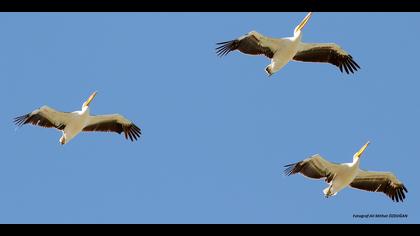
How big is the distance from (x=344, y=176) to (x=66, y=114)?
650 cm

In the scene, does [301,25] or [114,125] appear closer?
[301,25]

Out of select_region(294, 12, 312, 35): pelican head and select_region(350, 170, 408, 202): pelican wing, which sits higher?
select_region(294, 12, 312, 35): pelican head

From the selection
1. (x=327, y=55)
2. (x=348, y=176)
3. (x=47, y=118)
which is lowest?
(x=348, y=176)

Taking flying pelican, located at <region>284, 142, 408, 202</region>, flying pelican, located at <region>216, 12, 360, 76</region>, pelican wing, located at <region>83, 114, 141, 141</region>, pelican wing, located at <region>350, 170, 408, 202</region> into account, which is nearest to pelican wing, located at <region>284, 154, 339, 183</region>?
flying pelican, located at <region>284, 142, 408, 202</region>

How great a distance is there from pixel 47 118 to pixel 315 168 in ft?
20.6

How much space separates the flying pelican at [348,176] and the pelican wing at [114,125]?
4877 millimetres

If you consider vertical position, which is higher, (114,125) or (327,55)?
(327,55)

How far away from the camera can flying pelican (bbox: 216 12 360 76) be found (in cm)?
1953

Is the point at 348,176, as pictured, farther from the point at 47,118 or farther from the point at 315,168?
the point at 47,118

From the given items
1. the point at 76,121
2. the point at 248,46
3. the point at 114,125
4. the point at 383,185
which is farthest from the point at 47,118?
the point at 383,185

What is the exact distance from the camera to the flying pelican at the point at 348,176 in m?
18.7

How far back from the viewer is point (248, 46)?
19.7 metres

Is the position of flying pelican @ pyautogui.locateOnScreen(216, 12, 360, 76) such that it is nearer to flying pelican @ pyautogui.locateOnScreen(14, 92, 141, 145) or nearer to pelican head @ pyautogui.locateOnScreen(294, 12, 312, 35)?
pelican head @ pyautogui.locateOnScreen(294, 12, 312, 35)

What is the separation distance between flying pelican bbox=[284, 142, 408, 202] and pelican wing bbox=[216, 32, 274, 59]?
2.83 meters
